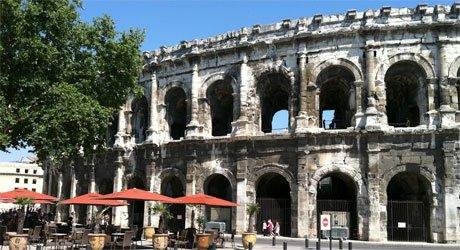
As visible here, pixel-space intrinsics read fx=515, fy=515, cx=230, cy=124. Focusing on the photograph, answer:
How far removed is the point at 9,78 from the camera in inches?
682

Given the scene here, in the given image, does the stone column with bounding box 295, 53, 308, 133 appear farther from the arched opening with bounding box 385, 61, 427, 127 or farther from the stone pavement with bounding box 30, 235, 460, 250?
the stone pavement with bounding box 30, 235, 460, 250

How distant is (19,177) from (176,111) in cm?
6117

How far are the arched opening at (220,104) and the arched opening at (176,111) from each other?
5.74 feet

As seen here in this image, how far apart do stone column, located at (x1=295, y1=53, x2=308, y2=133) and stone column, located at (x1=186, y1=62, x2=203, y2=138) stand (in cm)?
502

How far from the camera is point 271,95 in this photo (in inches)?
1035

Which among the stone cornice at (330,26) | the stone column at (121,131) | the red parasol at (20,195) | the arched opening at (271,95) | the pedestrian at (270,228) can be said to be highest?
the stone cornice at (330,26)

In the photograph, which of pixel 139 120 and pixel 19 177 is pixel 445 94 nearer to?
pixel 139 120

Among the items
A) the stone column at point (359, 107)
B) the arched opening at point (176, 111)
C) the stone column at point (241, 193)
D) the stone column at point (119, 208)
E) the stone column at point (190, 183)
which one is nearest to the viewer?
the stone column at point (359, 107)

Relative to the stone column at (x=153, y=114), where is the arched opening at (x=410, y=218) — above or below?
below

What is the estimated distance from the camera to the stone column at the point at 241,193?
75.7 ft

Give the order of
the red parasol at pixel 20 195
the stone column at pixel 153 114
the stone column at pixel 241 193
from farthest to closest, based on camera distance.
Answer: the stone column at pixel 153 114
the stone column at pixel 241 193
the red parasol at pixel 20 195

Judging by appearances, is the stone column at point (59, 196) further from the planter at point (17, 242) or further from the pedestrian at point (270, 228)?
the planter at point (17, 242)

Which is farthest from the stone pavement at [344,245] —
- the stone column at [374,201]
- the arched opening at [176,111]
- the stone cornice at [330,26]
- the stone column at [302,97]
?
the stone cornice at [330,26]

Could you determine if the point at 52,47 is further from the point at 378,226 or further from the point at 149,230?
the point at 378,226
